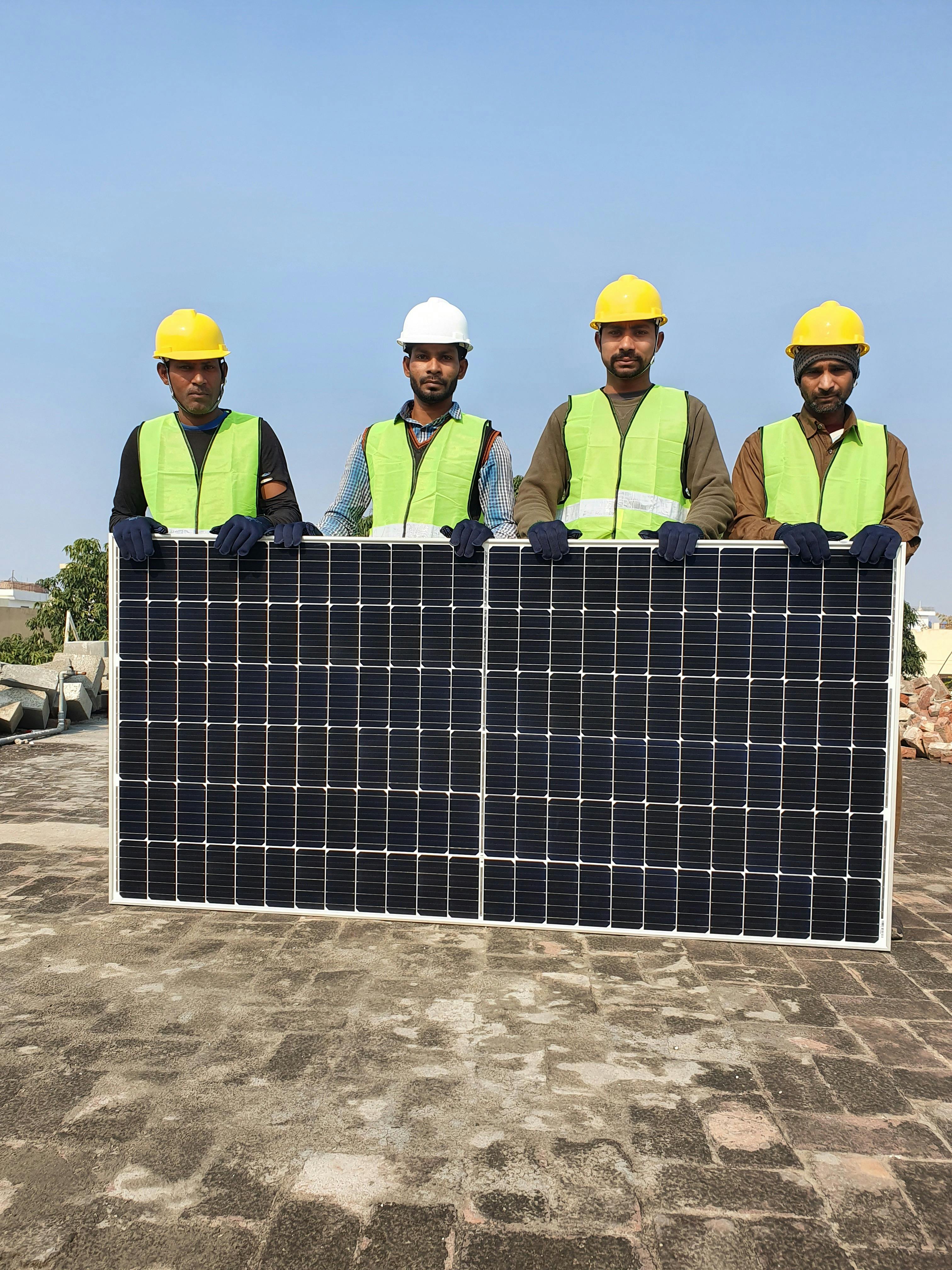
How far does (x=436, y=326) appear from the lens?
5.88 meters

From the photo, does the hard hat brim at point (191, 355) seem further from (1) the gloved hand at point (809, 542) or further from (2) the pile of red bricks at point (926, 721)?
(2) the pile of red bricks at point (926, 721)

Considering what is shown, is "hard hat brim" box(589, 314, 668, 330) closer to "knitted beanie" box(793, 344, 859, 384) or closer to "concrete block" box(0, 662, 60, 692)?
"knitted beanie" box(793, 344, 859, 384)

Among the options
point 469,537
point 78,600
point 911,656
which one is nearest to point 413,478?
point 469,537

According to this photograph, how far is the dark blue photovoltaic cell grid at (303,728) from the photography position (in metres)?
5.37

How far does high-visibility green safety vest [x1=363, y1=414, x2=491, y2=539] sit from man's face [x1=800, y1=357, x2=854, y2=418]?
6.40ft

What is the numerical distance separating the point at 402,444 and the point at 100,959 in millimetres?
3416

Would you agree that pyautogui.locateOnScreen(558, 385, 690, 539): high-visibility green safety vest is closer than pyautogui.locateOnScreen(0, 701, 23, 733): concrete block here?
Yes

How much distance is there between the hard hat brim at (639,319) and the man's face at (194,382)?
8.12ft

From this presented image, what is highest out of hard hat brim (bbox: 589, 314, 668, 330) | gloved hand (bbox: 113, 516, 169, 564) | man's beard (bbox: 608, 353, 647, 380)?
hard hat brim (bbox: 589, 314, 668, 330)

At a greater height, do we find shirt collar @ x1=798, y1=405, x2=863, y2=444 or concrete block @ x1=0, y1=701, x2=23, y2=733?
shirt collar @ x1=798, y1=405, x2=863, y2=444

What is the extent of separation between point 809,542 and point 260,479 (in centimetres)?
342

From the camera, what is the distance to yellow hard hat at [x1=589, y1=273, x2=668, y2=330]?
18.2 feet

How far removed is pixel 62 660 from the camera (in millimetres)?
19375

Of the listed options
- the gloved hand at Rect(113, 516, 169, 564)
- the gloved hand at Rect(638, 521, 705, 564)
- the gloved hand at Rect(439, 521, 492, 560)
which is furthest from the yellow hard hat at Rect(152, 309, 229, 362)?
the gloved hand at Rect(638, 521, 705, 564)
